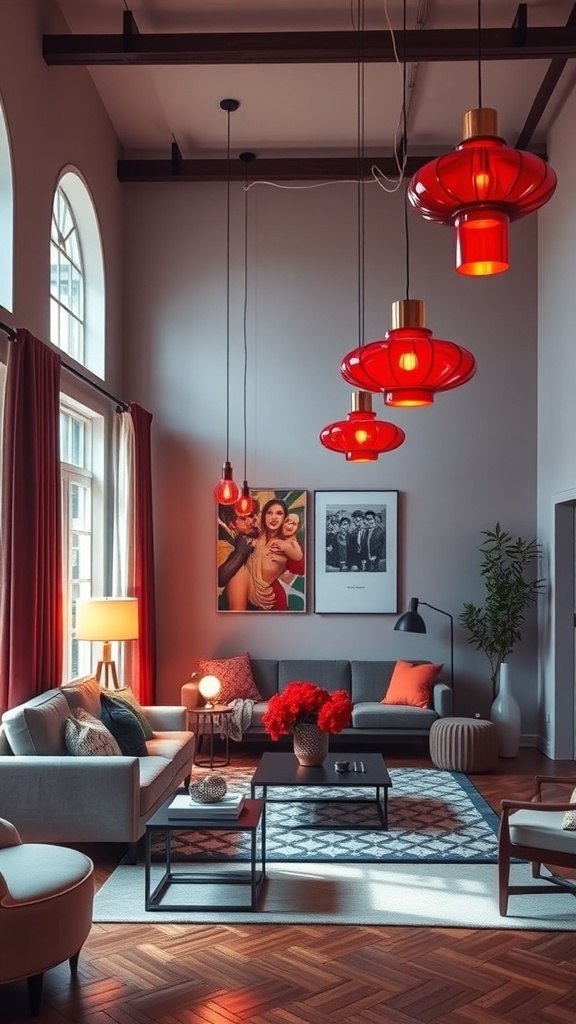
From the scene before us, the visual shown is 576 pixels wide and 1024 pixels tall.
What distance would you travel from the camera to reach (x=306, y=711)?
241 inches

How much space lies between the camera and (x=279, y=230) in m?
9.20

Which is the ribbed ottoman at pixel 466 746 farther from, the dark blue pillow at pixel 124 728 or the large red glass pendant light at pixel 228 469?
the dark blue pillow at pixel 124 728

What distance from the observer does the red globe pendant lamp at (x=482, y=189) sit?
8.43 feet

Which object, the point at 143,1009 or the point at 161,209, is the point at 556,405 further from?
the point at 143,1009

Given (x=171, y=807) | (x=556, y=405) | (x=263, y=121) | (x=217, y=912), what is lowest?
(x=217, y=912)

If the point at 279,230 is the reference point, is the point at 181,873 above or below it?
below

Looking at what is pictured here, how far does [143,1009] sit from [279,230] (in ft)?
23.7

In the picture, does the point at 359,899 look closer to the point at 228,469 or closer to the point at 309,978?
the point at 309,978

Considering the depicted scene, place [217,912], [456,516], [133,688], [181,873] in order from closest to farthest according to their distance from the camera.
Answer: [217,912], [181,873], [133,688], [456,516]

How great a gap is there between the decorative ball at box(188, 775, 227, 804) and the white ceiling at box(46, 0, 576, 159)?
16.7ft

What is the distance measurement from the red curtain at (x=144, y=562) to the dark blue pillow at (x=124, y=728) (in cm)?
198

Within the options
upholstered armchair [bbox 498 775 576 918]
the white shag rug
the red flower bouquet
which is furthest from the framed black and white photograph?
upholstered armchair [bbox 498 775 576 918]

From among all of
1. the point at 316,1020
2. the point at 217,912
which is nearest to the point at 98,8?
the point at 217,912

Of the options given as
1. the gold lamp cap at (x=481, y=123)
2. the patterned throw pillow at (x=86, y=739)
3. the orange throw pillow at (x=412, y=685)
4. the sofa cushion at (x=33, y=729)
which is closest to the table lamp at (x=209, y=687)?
the orange throw pillow at (x=412, y=685)
